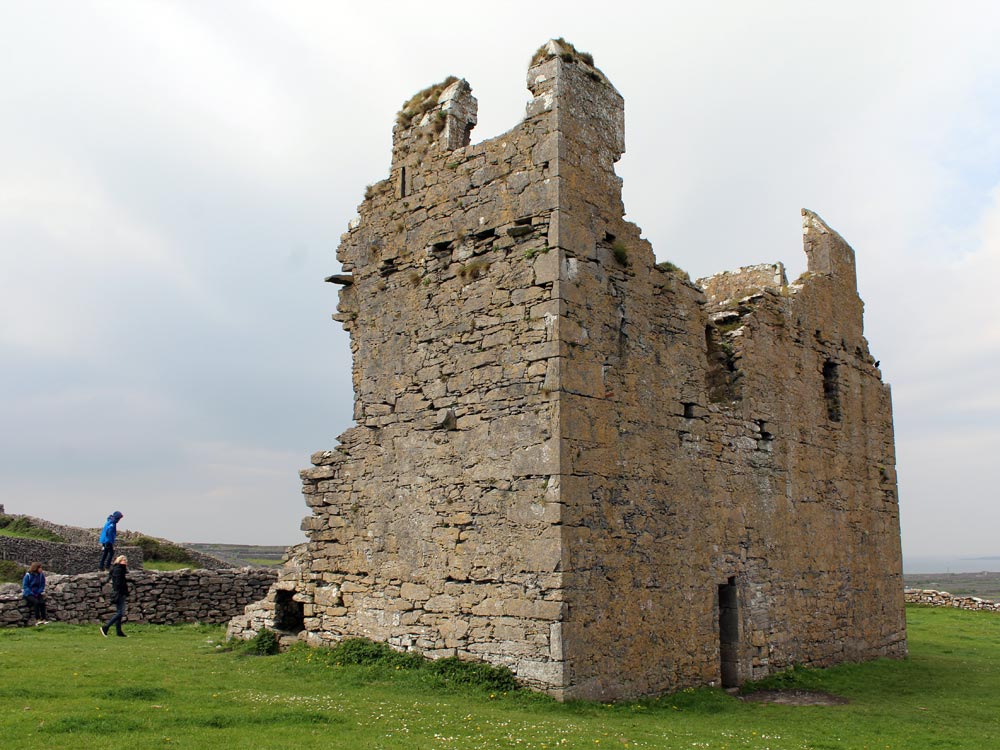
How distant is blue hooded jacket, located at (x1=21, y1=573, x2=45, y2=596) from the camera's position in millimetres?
15770

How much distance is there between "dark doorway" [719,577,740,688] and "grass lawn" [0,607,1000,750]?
1.04 m

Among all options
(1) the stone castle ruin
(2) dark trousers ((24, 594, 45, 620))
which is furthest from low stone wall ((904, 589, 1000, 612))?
(2) dark trousers ((24, 594, 45, 620))

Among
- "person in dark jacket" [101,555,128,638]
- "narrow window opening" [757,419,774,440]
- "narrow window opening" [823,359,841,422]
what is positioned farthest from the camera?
"narrow window opening" [823,359,841,422]

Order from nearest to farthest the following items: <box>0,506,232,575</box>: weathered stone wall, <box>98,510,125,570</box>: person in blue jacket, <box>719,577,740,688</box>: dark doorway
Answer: <box>719,577,740,688</box>: dark doorway
<box>98,510,125,570</box>: person in blue jacket
<box>0,506,232,575</box>: weathered stone wall

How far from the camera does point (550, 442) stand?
1032 centimetres

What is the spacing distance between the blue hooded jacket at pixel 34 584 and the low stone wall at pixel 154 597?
0.18 m

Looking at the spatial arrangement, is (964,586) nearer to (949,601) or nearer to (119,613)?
(949,601)

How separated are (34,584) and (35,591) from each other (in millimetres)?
166

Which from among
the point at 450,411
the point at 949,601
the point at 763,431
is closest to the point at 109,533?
the point at 450,411

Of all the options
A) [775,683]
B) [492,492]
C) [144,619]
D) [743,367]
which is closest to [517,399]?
[492,492]

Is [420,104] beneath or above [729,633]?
above

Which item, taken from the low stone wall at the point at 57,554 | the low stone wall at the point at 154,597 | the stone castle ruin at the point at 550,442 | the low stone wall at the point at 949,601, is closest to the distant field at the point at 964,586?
the low stone wall at the point at 949,601

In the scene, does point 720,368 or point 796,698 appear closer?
point 796,698

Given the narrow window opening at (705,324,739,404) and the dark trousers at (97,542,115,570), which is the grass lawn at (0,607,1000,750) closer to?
the narrow window opening at (705,324,739,404)
